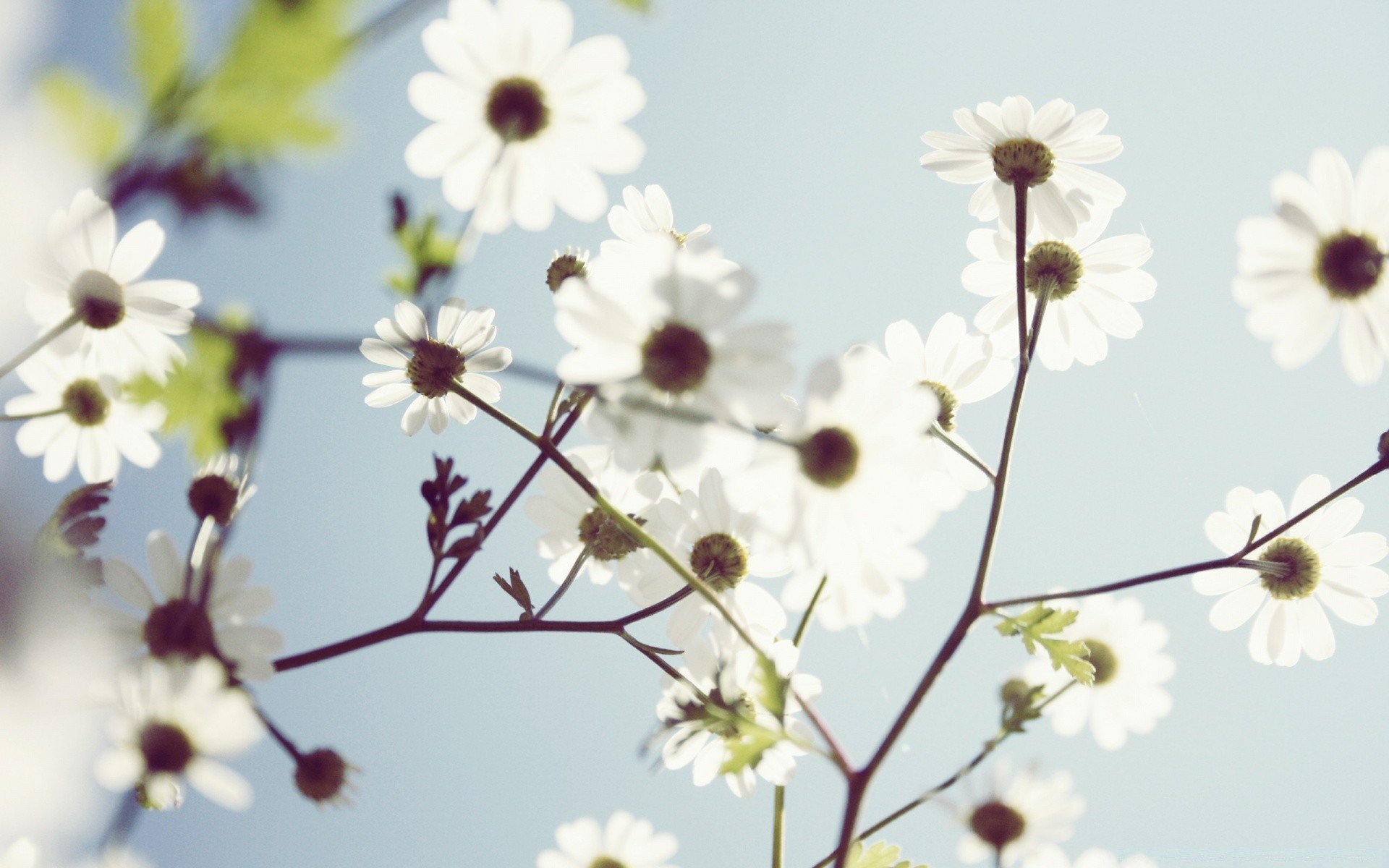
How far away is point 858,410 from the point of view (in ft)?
1.98

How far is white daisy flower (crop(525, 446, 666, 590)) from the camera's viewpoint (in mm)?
907

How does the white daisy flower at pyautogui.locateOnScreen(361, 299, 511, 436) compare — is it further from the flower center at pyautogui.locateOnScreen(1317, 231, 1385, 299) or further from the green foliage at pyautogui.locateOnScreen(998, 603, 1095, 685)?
the flower center at pyautogui.locateOnScreen(1317, 231, 1385, 299)

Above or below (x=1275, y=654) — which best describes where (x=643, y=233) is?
above

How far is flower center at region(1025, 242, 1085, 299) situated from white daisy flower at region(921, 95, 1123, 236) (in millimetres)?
49

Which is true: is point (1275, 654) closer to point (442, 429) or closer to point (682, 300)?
point (682, 300)

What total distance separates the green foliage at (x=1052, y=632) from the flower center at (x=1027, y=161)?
506 millimetres

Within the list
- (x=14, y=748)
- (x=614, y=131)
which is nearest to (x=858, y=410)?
(x=614, y=131)

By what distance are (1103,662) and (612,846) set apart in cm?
83

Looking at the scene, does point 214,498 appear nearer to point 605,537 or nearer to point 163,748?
point 163,748

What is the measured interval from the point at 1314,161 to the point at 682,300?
58 cm

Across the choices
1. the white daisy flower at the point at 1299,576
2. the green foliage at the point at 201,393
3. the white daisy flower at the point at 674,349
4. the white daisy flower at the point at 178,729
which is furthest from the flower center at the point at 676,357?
the white daisy flower at the point at 1299,576

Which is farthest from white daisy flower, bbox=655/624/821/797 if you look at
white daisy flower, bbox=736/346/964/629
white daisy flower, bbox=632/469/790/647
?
white daisy flower, bbox=736/346/964/629

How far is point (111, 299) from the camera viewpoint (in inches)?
31.4

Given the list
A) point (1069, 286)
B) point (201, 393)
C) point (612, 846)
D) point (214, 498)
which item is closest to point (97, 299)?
point (214, 498)
